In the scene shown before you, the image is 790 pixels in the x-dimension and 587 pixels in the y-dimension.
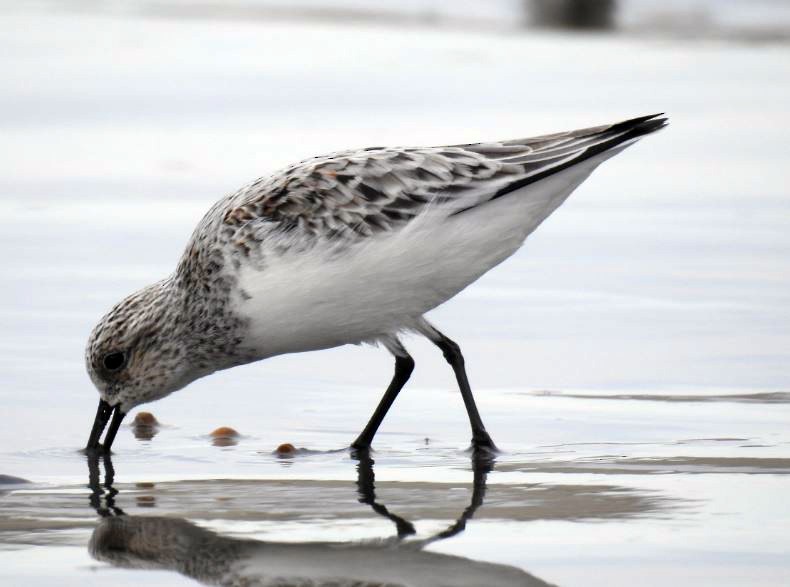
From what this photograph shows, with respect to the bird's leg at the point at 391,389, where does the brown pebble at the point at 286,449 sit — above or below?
below

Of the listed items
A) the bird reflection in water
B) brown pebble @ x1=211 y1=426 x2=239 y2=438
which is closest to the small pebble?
brown pebble @ x1=211 y1=426 x2=239 y2=438

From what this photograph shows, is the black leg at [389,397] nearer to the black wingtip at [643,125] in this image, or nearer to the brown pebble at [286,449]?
the brown pebble at [286,449]

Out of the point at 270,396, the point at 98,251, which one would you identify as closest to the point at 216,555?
the point at 270,396

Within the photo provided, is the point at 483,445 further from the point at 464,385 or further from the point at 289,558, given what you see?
the point at 289,558

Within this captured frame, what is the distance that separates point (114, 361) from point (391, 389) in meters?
1.07

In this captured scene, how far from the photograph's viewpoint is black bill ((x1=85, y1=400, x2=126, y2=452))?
20.3 ft

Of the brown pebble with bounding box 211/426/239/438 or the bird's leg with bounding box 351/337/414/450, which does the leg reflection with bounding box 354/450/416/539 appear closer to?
the bird's leg with bounding box 351/337/414/450

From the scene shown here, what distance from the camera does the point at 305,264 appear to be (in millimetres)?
6141

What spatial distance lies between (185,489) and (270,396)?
1.37 m

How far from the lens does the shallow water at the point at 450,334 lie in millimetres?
4984

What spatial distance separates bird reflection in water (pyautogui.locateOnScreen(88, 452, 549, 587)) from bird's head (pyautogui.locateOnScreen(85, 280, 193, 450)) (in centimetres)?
122

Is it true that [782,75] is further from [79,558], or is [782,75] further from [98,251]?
[79,558]

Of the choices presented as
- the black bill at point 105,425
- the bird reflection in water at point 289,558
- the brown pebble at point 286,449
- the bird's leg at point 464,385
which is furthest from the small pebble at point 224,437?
the bird reflection in water at point 289,558

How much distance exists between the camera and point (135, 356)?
6.45 metres
